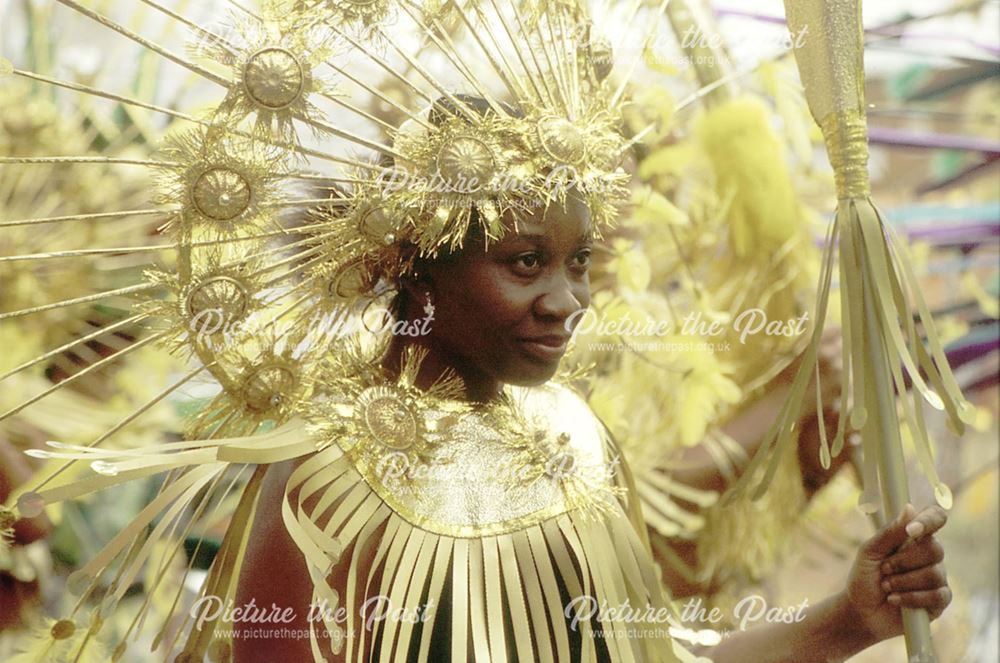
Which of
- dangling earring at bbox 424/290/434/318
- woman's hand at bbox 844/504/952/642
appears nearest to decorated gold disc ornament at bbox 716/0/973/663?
woman's hand at bbox 844/504/952/642

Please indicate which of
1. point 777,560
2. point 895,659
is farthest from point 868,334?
point 895,659

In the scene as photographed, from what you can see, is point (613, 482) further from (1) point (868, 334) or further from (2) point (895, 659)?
(2) point (895, 659)

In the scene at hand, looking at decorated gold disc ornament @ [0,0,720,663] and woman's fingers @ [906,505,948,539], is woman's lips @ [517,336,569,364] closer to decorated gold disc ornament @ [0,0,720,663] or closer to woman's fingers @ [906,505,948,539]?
decorated gold disc ornament @ [0,0,720,663]

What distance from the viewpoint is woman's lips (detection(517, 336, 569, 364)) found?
3.81 ft

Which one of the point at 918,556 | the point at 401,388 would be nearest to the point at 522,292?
the point at 401,388

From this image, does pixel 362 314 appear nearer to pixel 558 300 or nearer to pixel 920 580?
pixel 558 300

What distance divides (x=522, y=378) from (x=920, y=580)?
440 millimetres

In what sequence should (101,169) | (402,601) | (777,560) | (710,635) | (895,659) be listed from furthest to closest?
(895,659)
(101,169)
(777,560)
(710,635)
(402,601)

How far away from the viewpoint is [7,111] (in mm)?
2350

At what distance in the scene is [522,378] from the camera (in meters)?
1.19

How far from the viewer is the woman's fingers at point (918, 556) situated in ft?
3.57

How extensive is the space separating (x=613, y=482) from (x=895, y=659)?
6.33 feet

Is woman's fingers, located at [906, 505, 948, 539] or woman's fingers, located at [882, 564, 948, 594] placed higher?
woman's fingers, located at [906, 505, 948, 539]

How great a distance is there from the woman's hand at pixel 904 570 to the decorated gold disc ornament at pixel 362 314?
224 mm
